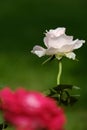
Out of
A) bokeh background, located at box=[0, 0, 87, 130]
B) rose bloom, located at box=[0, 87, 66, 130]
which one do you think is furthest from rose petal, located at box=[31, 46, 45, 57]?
bokeh background, located at box=[0, 0, 87, 130]

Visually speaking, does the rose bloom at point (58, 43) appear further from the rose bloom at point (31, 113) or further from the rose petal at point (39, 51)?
the rose bloom at point (31, 113)

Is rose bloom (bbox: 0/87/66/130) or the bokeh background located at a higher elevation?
the bokeh background

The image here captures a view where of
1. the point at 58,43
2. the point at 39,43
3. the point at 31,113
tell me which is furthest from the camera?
the point at 39,43

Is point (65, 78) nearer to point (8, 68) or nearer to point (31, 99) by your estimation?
point (8, 68)

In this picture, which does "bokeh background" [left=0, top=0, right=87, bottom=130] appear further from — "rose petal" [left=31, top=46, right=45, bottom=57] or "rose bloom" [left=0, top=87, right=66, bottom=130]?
"rose bloom" [left=0, top=87, right=66, bottom=130]

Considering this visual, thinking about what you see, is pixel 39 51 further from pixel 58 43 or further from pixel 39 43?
pixel 39 43

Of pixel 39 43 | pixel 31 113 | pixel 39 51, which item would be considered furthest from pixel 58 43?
Answer: pixel 39 43
